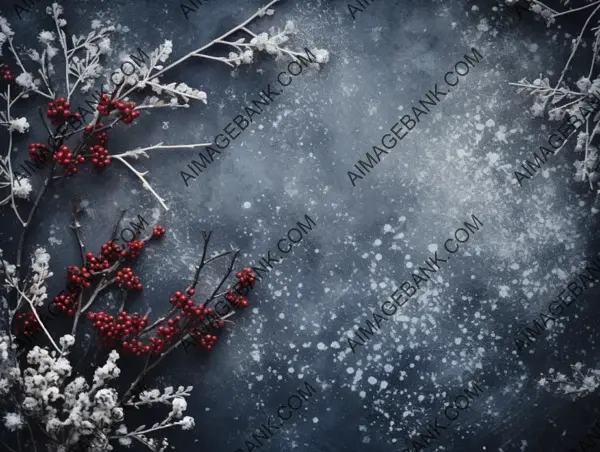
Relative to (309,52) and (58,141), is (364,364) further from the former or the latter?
(58,141)

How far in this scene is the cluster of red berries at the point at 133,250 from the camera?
7.54 feet

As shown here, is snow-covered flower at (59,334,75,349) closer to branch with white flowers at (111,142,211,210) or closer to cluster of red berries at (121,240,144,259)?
cluster of red berries at (121,240,144,259)

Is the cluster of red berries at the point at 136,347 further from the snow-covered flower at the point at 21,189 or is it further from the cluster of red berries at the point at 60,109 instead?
the cluster of red berries at the point at 60,109

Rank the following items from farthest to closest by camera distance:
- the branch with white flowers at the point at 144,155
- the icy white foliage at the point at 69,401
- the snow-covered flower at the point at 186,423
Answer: the branch with white flowers at the point at 144,155 → the snow-covered flower at the point at 186,423 → the icy white foliage at the point at 69,401

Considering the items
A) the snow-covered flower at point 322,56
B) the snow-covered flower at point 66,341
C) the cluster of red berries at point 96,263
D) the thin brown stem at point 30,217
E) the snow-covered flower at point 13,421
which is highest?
the snow-covered flower at point 322,56

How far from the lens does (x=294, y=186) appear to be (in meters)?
2.40

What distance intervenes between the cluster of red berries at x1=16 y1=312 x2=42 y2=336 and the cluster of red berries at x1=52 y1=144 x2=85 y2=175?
0.52m

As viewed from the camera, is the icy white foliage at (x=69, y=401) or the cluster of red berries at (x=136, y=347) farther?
the cluster of red berries at (x=136, y=347)

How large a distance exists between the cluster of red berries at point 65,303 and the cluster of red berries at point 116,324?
0.27 ft

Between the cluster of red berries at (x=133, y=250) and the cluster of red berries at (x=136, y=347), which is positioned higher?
the cluster of red berries at (x=133, y=250)

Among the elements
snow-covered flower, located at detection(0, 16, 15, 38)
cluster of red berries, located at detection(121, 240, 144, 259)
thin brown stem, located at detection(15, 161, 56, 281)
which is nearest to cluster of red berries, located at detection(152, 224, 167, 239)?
cluster of red berries, located at detection(121, 240, 144, 259)

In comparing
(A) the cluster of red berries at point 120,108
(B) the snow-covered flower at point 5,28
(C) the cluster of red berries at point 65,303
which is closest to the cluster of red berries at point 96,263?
(C) the cluster of red berries at point 65,303

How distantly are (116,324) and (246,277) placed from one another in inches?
18.6

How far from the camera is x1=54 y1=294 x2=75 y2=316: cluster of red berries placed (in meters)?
2.28
